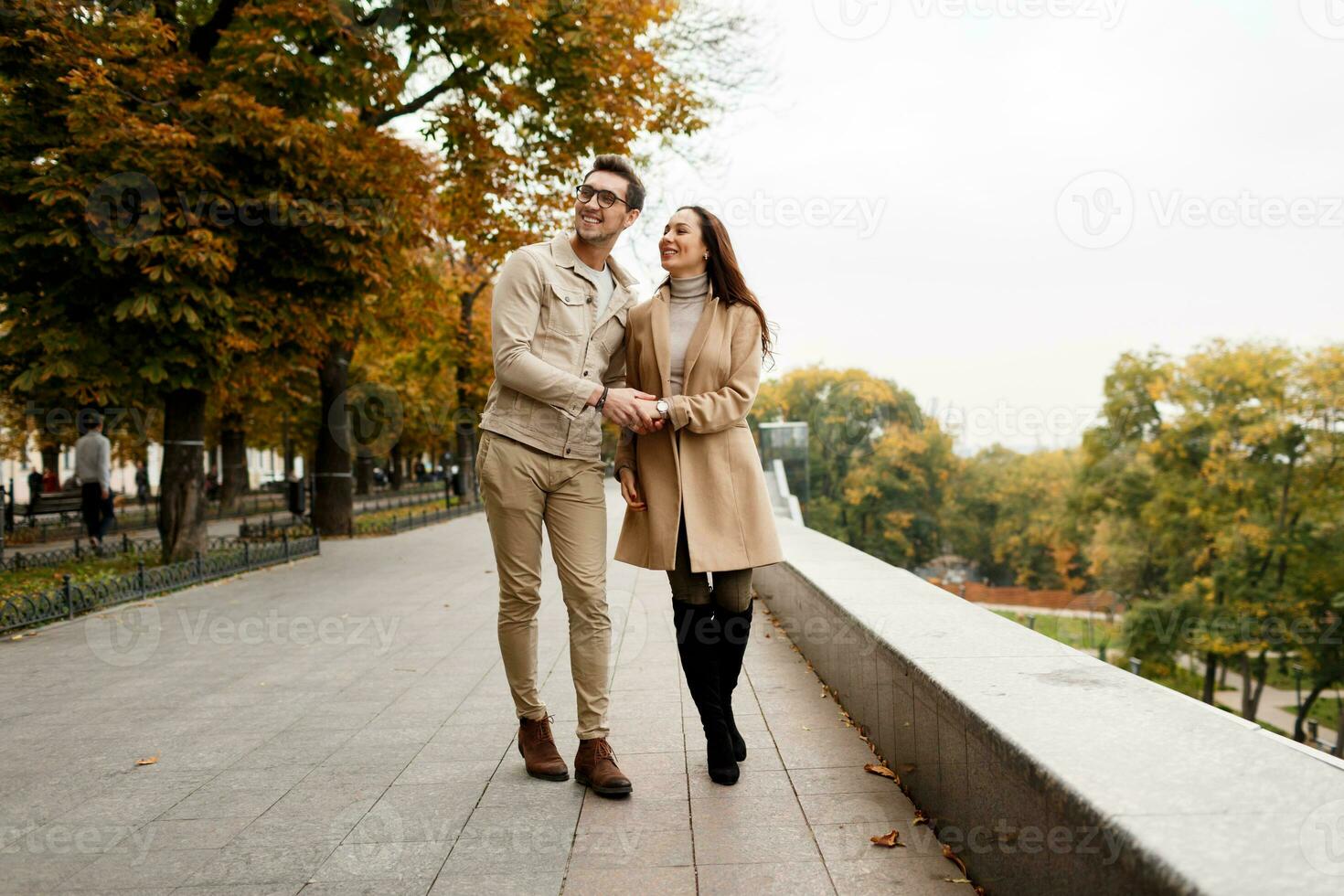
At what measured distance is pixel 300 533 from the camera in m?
16.0

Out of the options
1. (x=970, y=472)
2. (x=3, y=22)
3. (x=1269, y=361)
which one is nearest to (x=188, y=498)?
(x=3, y=22)

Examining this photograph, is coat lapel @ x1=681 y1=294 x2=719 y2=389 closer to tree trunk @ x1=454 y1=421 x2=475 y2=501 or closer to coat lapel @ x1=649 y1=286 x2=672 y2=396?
coat lapel @ x1=649 y1=286 x2=672 y2=396

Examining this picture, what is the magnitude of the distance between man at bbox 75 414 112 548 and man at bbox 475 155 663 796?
12063mm

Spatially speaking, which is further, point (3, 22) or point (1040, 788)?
point (3, 22)

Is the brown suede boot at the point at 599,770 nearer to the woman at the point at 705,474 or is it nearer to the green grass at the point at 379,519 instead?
the woman at the point at 705,474

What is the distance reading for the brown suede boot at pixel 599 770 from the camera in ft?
12.0

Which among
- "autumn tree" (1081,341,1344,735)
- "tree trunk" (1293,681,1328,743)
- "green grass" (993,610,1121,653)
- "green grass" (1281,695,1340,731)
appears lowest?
"green grass" (993,610,1121,653)

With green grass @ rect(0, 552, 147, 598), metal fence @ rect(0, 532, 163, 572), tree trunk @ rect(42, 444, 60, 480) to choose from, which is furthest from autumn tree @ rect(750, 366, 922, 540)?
green grass @ rect(0, 552, 147, 598)

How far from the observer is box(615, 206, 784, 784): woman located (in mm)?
3799

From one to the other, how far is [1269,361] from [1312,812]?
3300 centimetres

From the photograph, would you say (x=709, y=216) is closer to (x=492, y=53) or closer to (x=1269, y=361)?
(x=492, y=53)

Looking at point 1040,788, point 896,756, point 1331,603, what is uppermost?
point 1040,788

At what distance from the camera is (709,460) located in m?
3.84

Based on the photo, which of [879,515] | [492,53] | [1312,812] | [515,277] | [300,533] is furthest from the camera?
[879,515]
